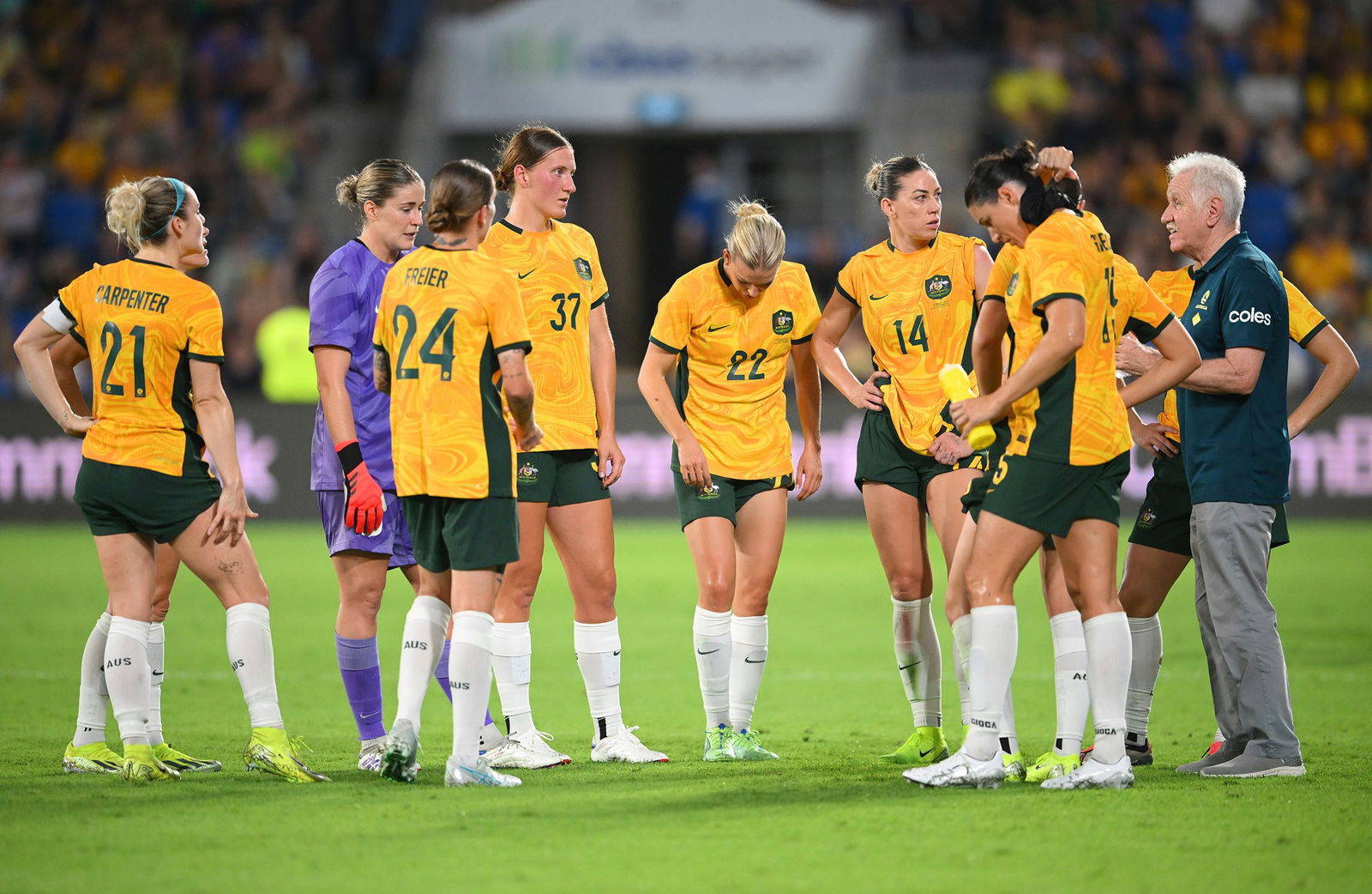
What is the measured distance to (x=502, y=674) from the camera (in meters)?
6.35

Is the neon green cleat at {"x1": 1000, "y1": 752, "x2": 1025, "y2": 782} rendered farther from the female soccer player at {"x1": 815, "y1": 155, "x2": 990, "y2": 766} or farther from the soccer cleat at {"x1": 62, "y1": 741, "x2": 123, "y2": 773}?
the soccer cleat at {"x1": 62, "y1": 741, "x2": 123, "y2": 773}

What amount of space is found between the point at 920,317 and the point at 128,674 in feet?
11.4

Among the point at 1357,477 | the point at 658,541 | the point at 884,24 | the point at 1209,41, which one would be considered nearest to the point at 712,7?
the point at 884,24

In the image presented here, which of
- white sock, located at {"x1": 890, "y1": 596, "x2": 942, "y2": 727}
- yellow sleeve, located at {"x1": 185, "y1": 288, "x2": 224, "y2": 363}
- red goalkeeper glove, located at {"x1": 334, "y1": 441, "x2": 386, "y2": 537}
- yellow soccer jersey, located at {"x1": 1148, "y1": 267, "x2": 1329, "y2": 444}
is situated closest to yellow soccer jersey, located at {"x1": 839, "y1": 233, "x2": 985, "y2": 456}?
white sock, located at {"x1": 890, "y1": 596, "x2": 942, "y2": 727}

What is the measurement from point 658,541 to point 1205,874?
11.5 meters

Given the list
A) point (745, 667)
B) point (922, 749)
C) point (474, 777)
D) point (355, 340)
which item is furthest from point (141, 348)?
point (922, 749)

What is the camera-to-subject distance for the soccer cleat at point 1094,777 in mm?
5586

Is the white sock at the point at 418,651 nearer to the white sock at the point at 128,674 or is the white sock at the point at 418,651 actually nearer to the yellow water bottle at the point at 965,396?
the white sock at the point at 128,674

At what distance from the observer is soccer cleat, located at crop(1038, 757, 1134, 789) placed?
559 cm

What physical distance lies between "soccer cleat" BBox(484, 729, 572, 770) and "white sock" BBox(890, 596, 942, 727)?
57.6 inches

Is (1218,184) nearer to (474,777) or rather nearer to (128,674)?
(474,777)

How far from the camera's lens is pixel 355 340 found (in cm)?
627

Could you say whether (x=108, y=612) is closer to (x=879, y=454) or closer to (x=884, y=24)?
(x=879, y=454)

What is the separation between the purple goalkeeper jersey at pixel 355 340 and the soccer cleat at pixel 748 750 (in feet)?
5.77
